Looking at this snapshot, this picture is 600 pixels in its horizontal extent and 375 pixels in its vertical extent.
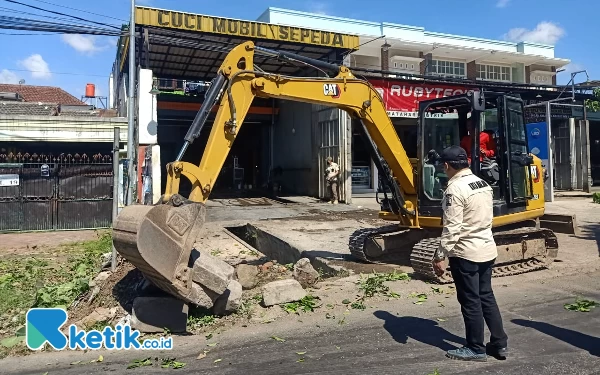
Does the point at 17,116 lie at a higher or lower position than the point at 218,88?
higher

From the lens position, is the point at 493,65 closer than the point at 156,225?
No

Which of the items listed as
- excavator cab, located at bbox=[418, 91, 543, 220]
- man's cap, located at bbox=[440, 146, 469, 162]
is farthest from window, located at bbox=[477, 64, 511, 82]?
man's cap, located at bbox=[440, 146, 469, 162]

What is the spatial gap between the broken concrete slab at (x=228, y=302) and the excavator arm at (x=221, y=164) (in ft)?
1.65

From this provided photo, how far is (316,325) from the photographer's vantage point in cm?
569

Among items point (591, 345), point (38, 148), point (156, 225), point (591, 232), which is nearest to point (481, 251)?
point (591, 345)

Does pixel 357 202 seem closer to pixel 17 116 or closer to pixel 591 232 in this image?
pixel 591 232

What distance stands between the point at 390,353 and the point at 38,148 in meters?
19.3

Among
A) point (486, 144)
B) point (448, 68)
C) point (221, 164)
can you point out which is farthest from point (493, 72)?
point (221, 164)

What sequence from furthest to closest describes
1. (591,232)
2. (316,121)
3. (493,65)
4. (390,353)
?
1. (493,65)
2. (316,121)
3. (591,232)
4. (390,353)

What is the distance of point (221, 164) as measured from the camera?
19.8 ft

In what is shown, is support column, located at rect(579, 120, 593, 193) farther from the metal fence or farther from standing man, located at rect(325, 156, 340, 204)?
the metal fence

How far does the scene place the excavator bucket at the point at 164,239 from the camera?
4945 millimetres

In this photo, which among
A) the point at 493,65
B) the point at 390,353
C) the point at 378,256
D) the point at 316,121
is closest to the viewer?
the point at 390,353
